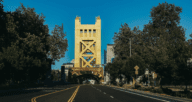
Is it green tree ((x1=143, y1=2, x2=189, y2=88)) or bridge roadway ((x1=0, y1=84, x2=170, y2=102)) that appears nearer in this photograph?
bridge roadway ((x1=0, y1=84, x2=170, y2=102))

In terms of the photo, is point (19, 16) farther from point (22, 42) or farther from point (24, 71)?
point (24, 71)

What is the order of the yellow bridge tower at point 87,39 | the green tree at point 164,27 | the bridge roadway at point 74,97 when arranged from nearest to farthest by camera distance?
the bridge roadway at point 74,97 < the green tree at point 164,27 < the yellow bridge tower at point 87,39

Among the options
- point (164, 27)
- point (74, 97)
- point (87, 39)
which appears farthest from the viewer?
point (87, 39)

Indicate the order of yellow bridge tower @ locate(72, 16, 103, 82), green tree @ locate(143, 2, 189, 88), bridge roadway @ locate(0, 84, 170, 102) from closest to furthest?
bridge roadway @ locate(0, 84, 170, 102), green tree @ locate(143, 2, 189, 88), yellow bridge tower @ locate(72, 16, 103, 82)

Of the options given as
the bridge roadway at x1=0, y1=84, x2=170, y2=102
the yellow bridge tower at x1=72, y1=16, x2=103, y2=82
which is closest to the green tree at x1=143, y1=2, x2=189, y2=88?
the bridge roadway at x1=0, y1=84, x2=170, y2=102

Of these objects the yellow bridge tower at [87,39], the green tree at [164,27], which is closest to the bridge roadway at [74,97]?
the green tree at [164,27]

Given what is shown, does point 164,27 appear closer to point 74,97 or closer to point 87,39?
point 74,97

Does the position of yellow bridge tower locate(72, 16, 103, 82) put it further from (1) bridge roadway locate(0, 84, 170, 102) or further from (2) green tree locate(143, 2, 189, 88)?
(1) bridge roadway locate(0, 84, 170, 102)

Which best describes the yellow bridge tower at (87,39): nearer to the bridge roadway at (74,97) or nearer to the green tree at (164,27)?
the green tree at (164,27)

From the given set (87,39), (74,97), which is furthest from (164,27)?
(87,39)

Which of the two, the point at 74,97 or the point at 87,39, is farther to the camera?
the point at 87,39

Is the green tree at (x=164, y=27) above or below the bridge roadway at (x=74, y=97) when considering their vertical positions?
above

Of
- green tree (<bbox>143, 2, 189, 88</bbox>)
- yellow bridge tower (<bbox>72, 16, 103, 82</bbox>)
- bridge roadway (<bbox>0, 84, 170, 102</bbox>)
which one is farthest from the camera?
yellow bridge tower (<bbox>72, 16, 103, 82</bbox>)

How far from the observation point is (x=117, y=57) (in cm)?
6550
